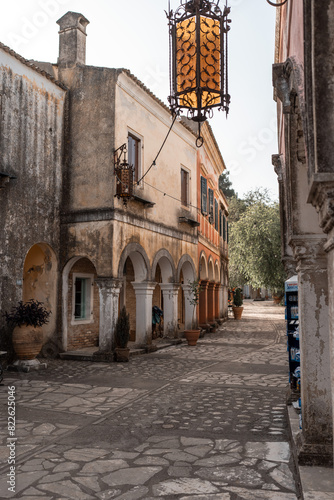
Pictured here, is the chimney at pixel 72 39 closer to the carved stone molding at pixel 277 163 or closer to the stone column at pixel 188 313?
the carved stone molding at pixel 277 163

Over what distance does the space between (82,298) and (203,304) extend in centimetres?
742

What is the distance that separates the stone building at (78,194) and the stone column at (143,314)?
29 millimetres

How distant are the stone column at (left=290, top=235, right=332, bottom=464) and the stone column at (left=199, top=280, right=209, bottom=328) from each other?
14952mm

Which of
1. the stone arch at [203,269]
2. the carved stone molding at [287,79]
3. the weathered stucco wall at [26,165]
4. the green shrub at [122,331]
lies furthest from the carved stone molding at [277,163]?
the stone arch at [203,269]

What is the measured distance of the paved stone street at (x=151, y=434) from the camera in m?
3.82

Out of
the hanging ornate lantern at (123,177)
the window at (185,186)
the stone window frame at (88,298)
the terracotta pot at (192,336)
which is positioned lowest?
the terracotta pot at (192,336)

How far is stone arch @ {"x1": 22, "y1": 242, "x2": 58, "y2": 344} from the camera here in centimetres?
1187

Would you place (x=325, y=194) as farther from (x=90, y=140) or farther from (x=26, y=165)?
(x=90, y=140)

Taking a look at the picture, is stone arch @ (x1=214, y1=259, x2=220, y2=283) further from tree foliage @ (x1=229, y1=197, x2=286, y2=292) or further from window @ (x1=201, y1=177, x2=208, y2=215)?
tree foliage @ (x1=229, y1=197, x2=286, y2=292)

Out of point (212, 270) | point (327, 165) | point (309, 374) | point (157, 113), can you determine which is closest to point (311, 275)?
point (309, 374)

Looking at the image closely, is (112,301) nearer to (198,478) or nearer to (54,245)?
(54,245)

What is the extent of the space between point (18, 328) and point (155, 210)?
590 centimetres

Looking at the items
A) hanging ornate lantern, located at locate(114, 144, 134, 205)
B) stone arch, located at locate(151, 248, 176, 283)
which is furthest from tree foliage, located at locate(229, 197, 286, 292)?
hanging ornate lantern, located at locate(114, 144, 134, 205)

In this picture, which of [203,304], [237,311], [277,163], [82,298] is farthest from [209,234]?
[277,163]
